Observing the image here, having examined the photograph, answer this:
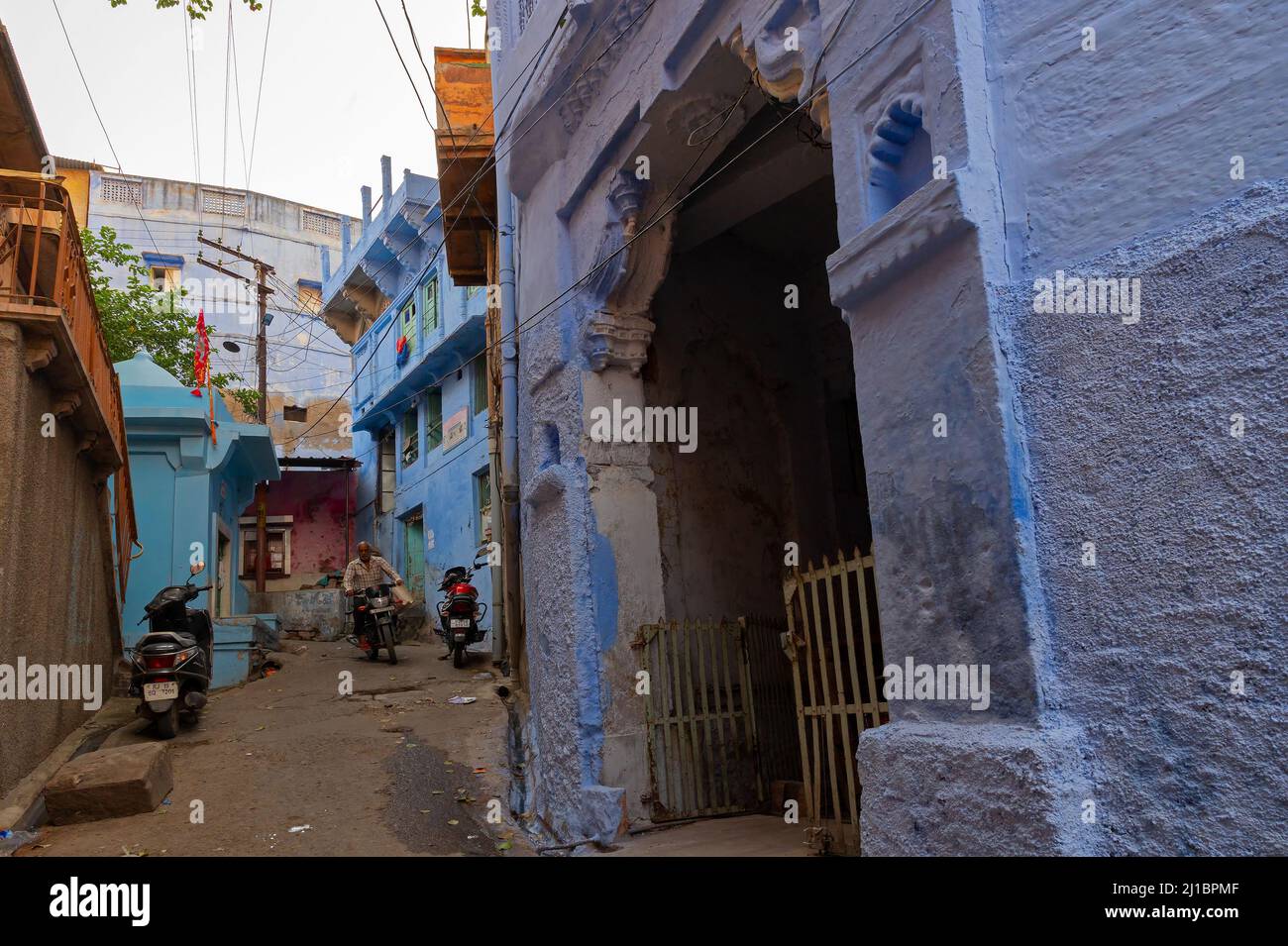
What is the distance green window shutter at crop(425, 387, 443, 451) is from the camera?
18.9 m

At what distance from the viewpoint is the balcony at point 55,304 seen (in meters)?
6.30

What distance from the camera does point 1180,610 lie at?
2.71 meters

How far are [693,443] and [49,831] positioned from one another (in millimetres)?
5040

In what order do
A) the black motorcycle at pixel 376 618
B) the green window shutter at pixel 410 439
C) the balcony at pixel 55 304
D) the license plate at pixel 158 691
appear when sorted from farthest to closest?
the green window shutter at pixel 410 439 → the black motorcycle at pixel 376 618 → the license plate at pixel 158 691 → the balcony at pixel 55 304

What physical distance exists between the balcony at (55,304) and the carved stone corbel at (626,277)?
3528mm

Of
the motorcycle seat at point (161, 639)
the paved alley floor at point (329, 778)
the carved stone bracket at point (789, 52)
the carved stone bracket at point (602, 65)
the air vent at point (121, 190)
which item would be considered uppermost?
the air vent at point (121, 190)

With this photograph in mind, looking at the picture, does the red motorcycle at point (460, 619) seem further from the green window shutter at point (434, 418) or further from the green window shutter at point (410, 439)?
the green window shutter at point (410, 439)

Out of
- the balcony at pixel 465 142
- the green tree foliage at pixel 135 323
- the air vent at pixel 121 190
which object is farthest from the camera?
the air vent at pixel 121 190

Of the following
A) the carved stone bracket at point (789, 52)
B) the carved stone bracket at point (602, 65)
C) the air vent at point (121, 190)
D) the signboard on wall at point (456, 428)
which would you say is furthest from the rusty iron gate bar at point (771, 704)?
the air vent at point (121, 190)

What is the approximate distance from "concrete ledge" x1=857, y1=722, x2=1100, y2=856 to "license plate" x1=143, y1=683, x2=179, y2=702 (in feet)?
21.0

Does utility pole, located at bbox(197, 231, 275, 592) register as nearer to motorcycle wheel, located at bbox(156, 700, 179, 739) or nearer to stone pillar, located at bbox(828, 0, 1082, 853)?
motorcycle wheel, located at bbox(156, 700, 179, 739)

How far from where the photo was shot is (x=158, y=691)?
26.0 ft

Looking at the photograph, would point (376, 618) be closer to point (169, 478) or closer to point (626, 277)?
point (169, 478)

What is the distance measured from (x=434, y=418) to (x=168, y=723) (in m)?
11.5
